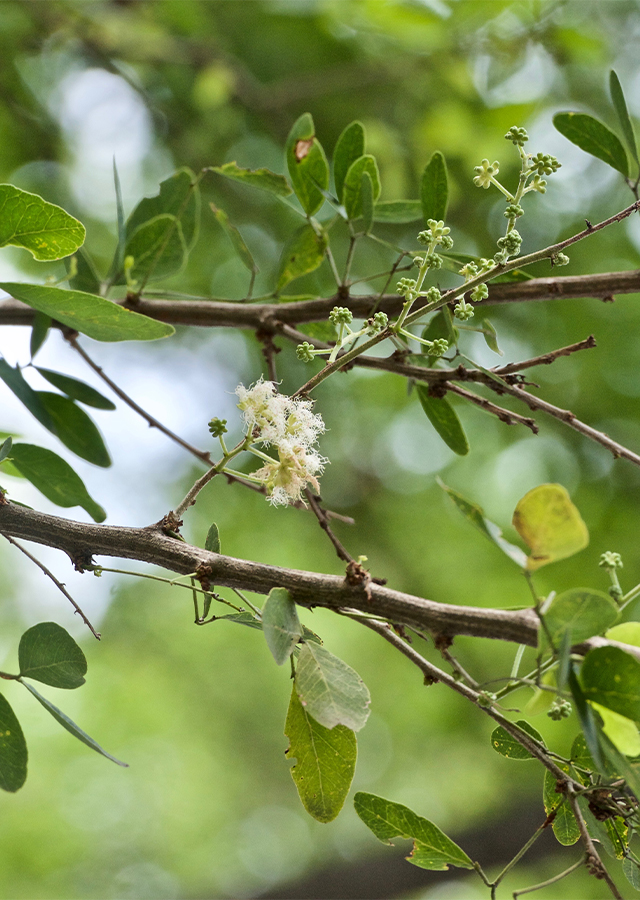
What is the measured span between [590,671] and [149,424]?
554 millimetres

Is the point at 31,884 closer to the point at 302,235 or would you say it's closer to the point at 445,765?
the point at 445,765

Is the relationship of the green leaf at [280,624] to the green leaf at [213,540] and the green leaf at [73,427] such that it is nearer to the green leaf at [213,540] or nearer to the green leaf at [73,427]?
the green leaf at [213,540]

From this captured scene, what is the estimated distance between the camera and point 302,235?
79 centimetres

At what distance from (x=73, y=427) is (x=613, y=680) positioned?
54cm

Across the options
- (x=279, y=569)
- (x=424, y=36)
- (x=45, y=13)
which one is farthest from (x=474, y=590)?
(x=45, y=13)

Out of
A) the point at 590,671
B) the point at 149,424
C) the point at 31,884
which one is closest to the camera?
the point at 590,671

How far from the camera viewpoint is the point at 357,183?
0.68 metres

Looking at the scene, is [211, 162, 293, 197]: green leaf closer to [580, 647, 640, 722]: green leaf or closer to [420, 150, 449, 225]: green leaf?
[420, 150, 449, 225]: green leaf

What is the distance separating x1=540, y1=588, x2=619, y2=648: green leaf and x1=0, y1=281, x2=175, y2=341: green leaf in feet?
1.08

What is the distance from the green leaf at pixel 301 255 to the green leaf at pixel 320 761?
19.2 inches

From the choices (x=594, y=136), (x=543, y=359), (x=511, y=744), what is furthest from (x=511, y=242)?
(x=511, y=744)

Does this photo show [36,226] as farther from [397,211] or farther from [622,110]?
[622,110]

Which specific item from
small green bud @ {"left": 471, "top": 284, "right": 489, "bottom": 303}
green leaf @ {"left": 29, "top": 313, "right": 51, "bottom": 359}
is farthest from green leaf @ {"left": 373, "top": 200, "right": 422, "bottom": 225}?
green leaf @ {"left": 29, "top": 313, "right": 51, "bottom": 359}

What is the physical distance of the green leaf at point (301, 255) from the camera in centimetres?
78
